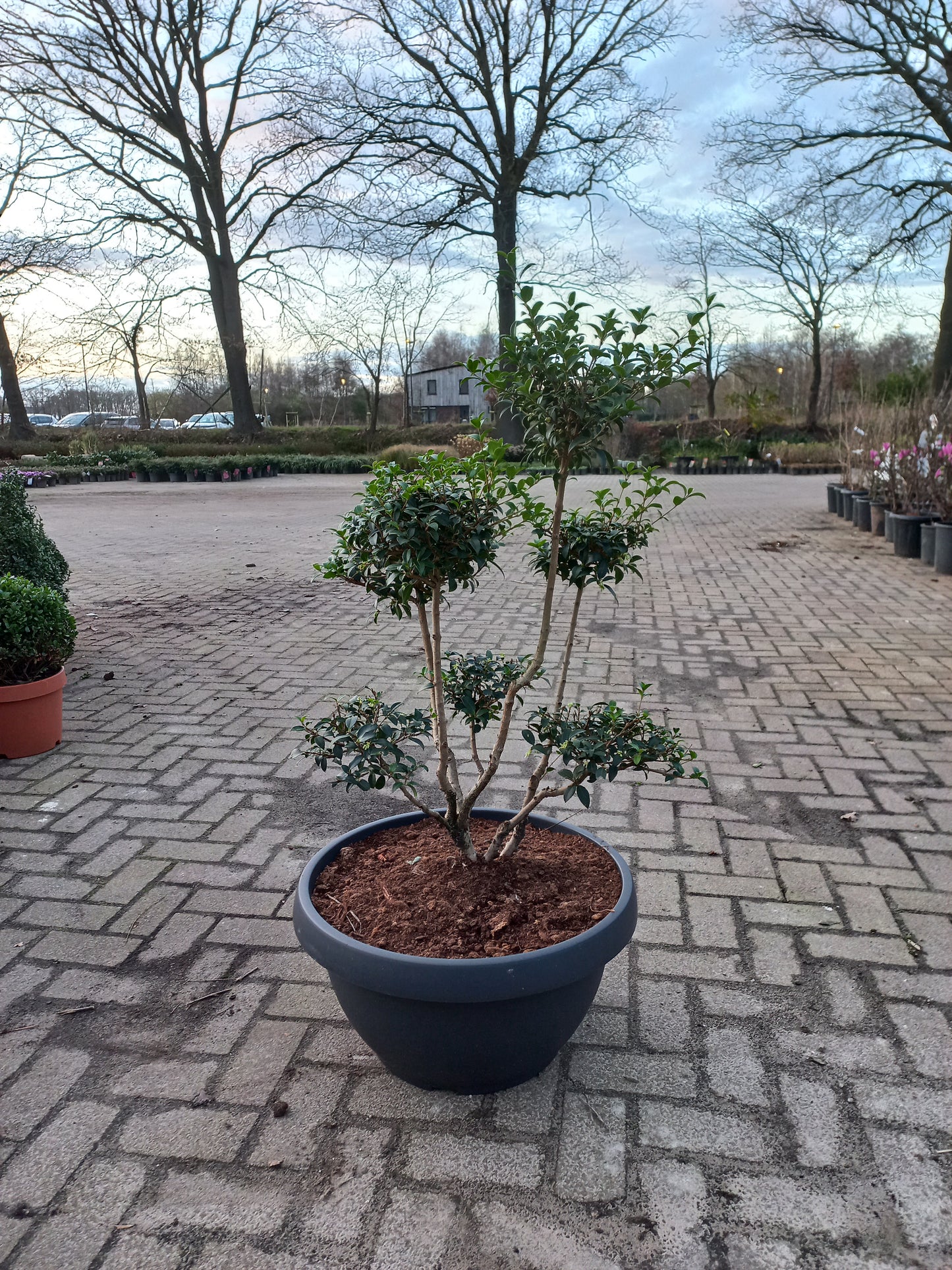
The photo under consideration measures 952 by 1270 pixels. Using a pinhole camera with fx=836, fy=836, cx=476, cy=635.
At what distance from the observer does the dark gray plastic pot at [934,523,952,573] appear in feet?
28.9

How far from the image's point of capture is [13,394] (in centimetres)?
3092

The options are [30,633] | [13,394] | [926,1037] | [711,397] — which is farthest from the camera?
[711,397]

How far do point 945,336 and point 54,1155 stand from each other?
933 inches

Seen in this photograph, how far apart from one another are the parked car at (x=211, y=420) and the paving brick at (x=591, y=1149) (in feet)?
118

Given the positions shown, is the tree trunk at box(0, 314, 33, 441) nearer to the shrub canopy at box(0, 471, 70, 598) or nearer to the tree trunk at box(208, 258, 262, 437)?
the tree trunk at box(208, 258, 262, 437)

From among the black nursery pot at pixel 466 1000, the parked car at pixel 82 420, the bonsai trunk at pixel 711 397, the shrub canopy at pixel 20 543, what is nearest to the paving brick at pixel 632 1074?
the black nursery pot at pixel 466 1000

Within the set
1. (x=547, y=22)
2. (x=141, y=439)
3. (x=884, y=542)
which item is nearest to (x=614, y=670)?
(x=884, y=542)

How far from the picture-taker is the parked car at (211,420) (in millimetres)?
35938


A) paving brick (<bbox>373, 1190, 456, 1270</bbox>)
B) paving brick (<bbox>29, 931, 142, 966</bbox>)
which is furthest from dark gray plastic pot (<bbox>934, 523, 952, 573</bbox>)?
paving brick (<bbox>373, 1190, 456, 1270</bbox>)

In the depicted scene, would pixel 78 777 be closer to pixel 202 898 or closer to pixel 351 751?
pixel 202 898

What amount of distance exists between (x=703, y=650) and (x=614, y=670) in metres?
0.93

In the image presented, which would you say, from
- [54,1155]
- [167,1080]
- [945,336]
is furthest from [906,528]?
[945,336]

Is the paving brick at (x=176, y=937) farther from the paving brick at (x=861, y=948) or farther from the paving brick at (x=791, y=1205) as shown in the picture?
the paving brick at (x=861, y=948)

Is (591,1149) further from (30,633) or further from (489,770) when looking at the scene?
(30,633)
